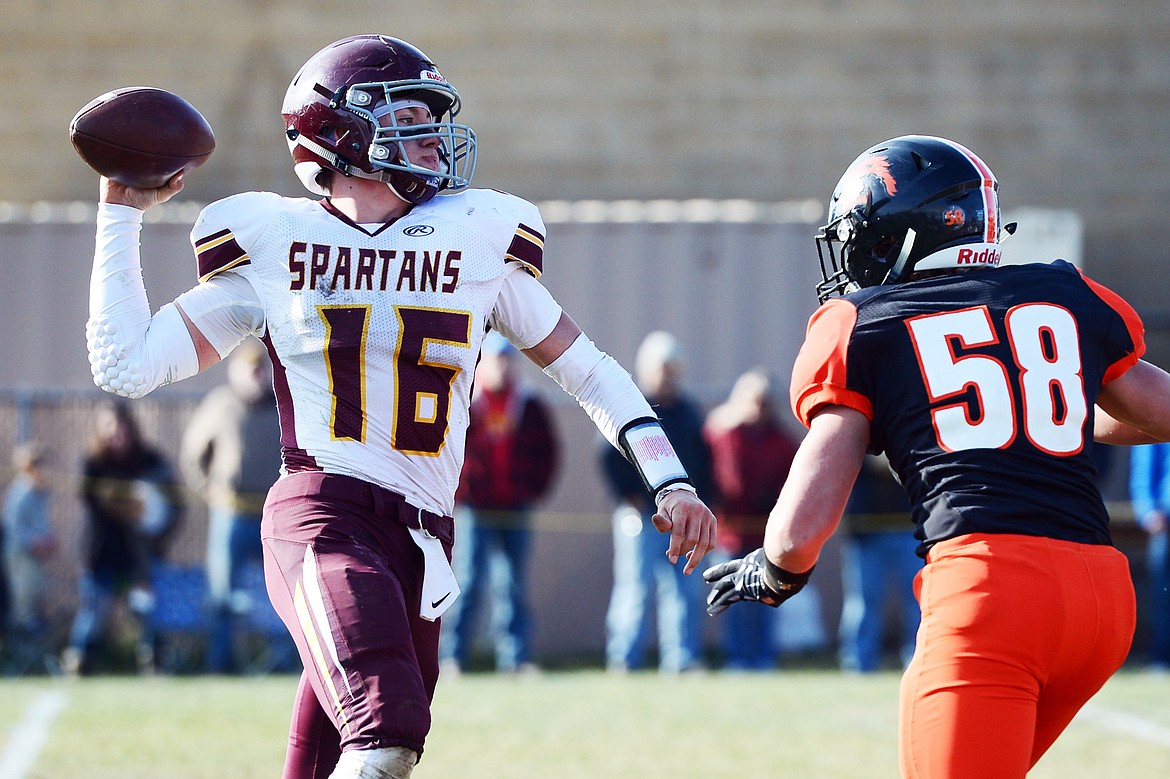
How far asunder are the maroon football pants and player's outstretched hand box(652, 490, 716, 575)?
474 millimetres

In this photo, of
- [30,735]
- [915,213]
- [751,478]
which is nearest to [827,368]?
[915,213]

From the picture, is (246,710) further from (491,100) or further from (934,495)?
(491,100)

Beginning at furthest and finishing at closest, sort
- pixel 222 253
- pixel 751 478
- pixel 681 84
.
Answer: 1. pixel 681 84
2. pixel 751 478
3. pixel 222 253

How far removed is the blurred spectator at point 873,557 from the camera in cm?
903

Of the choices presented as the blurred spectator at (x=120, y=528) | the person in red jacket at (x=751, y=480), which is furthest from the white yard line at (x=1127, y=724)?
the blurred spectator at (x=120, y=528)

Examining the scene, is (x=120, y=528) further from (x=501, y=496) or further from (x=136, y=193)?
(x=136, y=193)

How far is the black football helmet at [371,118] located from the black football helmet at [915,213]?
0.87 metres

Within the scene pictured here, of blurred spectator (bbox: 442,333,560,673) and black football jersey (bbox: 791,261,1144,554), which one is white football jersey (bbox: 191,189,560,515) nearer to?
black football jersey (bbox: 791,261,1144,554)

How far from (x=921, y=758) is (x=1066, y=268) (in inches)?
39.7

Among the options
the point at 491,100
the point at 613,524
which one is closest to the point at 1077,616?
the point at 613,524

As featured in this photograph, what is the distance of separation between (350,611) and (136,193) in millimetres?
1017

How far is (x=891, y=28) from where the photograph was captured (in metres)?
13.4

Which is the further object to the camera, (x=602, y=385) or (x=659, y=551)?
(x=659, y=551)

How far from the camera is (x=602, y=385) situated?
3.52m
